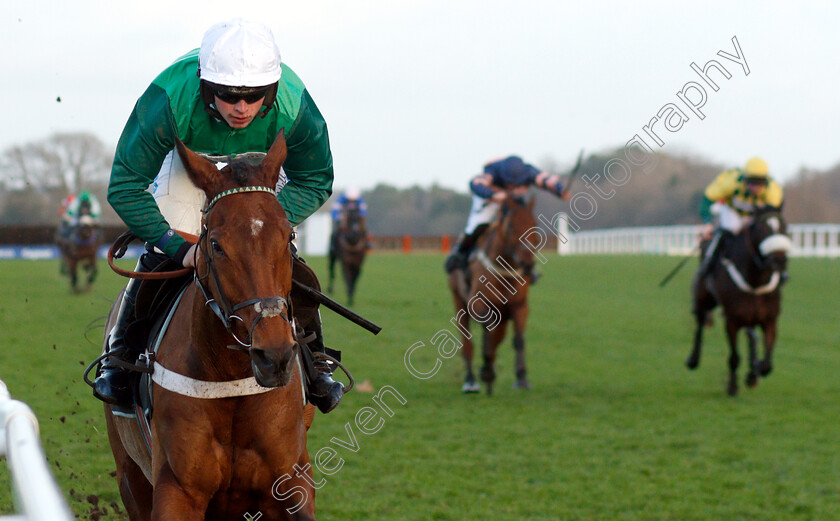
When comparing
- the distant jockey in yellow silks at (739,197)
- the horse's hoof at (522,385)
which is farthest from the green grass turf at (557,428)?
the distant jockey in yellow silks at (739,197)

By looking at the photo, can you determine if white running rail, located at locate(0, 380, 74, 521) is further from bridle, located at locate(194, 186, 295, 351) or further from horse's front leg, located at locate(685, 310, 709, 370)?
horse's front leg, located at locate(685, 310, 709, 370)

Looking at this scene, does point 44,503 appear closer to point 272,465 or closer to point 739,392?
point 272,465

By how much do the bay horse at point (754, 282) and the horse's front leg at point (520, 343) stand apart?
2001 mm

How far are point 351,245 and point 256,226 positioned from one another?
48.2ft

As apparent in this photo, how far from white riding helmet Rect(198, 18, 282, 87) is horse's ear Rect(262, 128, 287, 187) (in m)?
0.23

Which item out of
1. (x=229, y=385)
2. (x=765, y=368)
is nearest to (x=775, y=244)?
(x=765, y=368)

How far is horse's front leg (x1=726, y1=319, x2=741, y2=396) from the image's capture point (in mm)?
9422

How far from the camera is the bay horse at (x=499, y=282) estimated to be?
8.73m

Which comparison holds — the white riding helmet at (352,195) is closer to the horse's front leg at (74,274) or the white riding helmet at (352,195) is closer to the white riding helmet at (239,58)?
the horse's front leg at (74,274)

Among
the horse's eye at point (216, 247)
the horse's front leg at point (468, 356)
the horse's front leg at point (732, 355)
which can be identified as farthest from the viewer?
the horse's front leg at point (732, 355)

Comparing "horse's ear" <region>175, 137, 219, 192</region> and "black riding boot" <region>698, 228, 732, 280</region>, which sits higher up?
"horse's ear" <region>175, 137, 219, 192</region>

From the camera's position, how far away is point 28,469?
4.80ft

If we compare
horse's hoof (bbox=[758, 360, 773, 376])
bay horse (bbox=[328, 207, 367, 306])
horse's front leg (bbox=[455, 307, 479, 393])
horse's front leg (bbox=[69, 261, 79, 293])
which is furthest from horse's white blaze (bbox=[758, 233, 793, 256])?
horse's front leg (bbox=[69, 261, 79, 293])

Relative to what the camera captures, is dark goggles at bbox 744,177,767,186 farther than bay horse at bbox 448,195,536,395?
Yes
